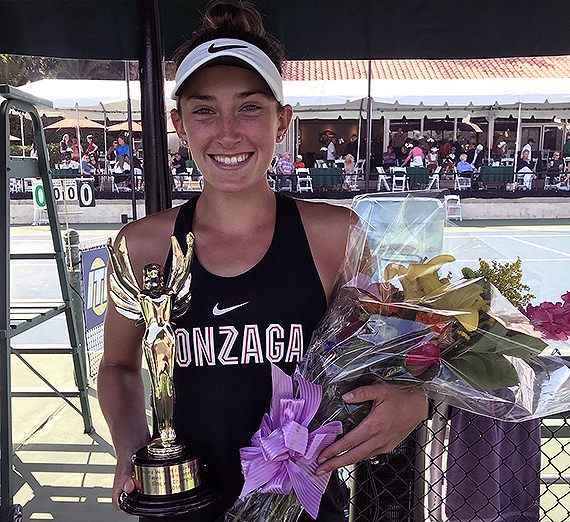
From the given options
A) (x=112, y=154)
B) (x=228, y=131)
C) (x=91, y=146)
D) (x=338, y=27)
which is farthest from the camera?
(x=91, y=146)

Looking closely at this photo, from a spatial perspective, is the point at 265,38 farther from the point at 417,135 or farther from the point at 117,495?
the point at 417,135

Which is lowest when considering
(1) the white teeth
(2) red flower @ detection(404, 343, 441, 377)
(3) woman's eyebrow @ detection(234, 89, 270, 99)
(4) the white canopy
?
(2) red flower @ detection(404, 343, 441, 377)

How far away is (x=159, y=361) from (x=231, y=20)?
0.90m

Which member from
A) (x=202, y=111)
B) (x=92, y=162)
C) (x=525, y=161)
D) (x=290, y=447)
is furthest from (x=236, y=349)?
(x=92, y=162)

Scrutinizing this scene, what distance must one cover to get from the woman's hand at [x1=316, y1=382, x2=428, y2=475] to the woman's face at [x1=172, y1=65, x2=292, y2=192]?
573mm

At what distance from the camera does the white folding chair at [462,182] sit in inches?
713

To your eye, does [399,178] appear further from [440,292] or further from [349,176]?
[440,292]

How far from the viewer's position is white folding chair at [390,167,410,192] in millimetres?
17366

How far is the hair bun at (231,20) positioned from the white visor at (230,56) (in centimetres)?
9

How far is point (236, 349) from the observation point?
1.36m

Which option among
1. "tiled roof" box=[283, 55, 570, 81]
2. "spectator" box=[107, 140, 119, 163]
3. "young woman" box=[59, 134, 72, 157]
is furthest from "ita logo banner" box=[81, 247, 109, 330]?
"spectator" box=[107, 140, 119, 163]

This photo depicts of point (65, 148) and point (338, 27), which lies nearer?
point (338, 27)

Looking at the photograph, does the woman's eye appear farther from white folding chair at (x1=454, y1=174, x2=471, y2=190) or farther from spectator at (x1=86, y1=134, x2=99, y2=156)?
spectator at (x1=86, y1=134, x2=99, y2=156)

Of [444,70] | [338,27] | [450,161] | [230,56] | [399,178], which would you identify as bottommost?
[399,178]
